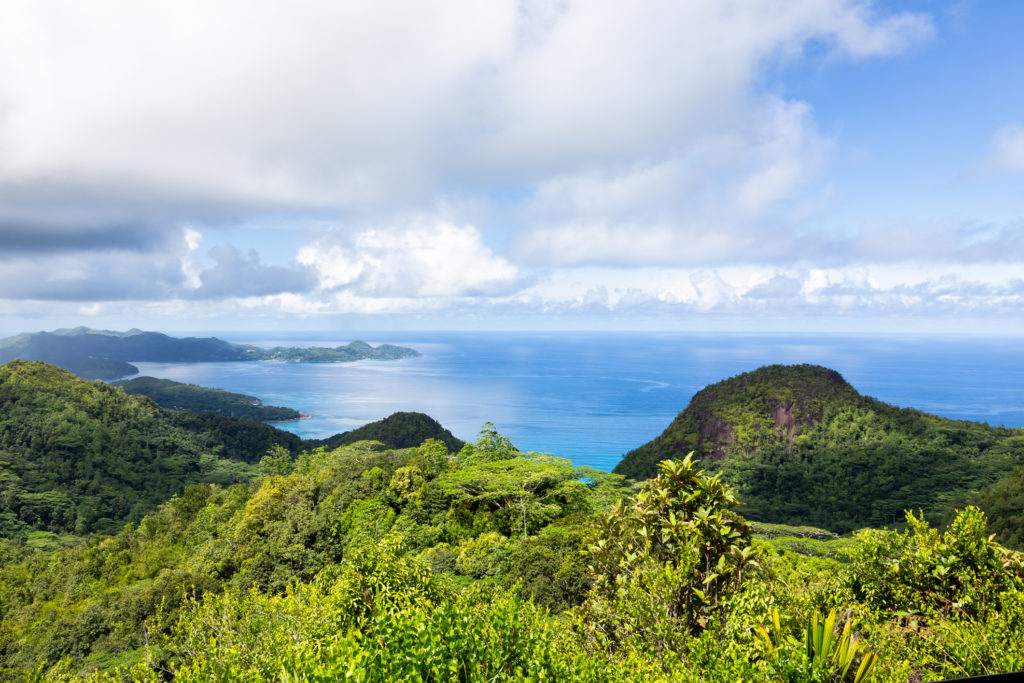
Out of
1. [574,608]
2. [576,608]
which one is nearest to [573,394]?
[574,608]

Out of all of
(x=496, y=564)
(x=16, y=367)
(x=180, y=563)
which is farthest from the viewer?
(x=16, y=367)

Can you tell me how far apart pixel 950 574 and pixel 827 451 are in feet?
196

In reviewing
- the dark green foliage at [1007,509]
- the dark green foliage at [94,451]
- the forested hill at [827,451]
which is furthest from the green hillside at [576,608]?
the dark green foliage at [94,451]

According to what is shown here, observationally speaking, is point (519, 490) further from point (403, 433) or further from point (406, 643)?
point (403, 433)

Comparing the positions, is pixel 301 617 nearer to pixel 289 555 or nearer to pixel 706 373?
pixel 289 555

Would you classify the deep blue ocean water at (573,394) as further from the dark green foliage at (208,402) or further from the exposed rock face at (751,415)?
the exposed rock face at (751,415)

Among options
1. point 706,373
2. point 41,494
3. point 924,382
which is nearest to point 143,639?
point 41,494

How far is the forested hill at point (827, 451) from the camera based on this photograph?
4997cm

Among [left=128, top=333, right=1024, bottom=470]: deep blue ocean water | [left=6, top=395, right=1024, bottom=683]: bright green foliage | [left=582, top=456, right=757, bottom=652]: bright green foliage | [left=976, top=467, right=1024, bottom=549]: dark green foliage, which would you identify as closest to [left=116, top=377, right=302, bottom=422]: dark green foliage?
[left=128, top=333, right=1024, bottom=470]: deep blue ocean water

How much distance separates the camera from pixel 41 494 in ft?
199

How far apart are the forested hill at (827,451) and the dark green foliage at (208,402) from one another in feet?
309

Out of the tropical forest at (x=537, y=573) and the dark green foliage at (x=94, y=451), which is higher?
the tropical forest at (x=537, y=573)

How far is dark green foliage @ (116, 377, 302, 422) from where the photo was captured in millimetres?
120625

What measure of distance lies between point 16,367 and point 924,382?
21797 cm
